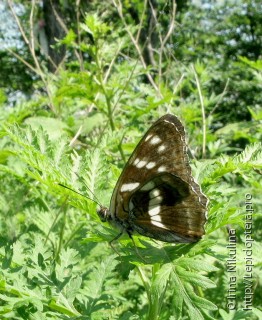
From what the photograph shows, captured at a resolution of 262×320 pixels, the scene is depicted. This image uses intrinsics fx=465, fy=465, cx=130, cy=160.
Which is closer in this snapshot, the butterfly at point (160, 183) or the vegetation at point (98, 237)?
the vegetation at point (98, 237)

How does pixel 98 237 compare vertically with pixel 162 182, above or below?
below

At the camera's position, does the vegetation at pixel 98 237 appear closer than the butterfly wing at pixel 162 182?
Yes

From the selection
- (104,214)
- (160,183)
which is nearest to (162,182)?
(160,183)

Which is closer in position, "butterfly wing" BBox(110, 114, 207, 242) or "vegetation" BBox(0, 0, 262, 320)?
"vegetation" BBox(0, 0, 262, 320)

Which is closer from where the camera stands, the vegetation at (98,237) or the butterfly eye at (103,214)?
the vegetation at (98,237)

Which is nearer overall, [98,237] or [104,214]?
[98,237]

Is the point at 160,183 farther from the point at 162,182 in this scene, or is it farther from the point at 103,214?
the point at 103,214
